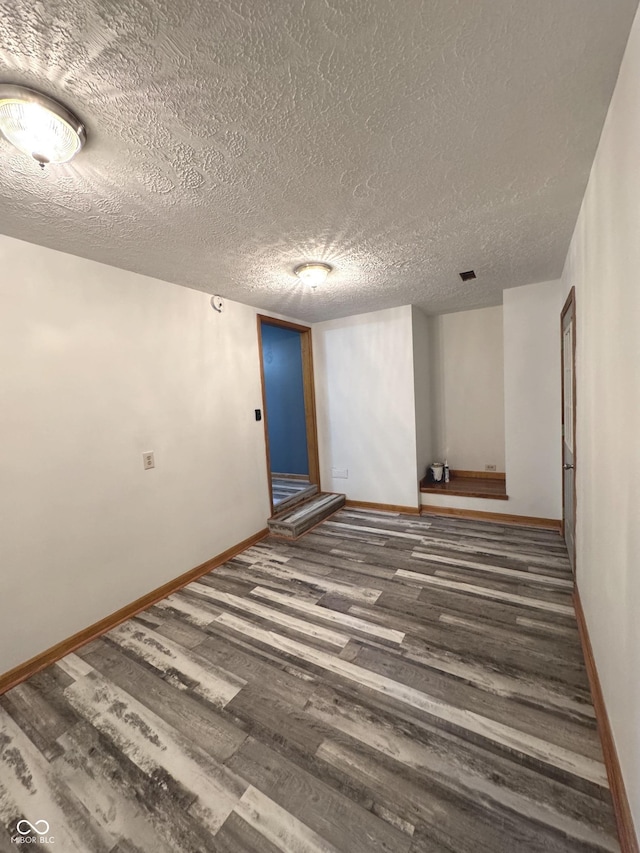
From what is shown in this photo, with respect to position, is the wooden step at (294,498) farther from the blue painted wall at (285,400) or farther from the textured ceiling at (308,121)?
the textured ceiling at (308,121)

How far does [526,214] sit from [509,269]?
1.00 metres

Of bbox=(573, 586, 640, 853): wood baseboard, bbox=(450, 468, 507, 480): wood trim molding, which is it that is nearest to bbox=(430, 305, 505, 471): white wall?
bbox=(450, 468, 507, 480): wood trim molding

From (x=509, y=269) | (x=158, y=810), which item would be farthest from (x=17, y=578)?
(x=509, y=269)

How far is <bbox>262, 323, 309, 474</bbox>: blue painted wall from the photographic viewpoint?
4887 mm

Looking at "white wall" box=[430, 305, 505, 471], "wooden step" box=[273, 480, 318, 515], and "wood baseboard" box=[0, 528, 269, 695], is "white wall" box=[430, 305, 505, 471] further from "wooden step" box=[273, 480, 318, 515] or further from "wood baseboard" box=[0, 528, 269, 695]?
"wood baseboard" box=[0, 528, 269, 695]

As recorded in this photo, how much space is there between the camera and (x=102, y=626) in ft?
7.24

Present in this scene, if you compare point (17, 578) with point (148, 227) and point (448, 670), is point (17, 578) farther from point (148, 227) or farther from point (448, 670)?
point (448, 670)

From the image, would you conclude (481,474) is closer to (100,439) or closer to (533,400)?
(533,400)

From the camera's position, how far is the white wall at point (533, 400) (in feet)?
10.5

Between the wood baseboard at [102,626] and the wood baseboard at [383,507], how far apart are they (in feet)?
5.49

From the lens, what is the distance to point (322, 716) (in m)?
1.51

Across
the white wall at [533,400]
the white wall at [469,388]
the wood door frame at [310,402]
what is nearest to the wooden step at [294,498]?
the wood door frame at [310,402]

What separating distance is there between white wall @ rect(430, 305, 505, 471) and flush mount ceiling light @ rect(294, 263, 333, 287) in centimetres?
239

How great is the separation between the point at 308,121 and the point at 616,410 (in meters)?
1.49
